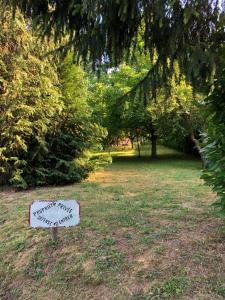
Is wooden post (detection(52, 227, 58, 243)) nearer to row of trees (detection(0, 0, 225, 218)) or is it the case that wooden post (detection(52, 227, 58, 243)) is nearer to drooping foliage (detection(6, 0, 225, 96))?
row of trees (detection(0, 0, 225, 218))

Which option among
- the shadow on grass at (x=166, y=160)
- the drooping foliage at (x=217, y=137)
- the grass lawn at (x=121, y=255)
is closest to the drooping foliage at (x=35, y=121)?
the grass lawn at (x=121, y=255)

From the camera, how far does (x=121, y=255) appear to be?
429 cm

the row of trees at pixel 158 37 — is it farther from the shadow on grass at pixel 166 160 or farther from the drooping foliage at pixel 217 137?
the shadow on grass at pixel 166 160

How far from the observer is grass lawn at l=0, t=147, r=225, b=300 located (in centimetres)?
364

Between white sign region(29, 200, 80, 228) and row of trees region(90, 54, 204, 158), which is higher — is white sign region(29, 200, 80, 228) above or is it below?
below

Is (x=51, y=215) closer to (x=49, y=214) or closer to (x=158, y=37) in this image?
(x=49, y=214)

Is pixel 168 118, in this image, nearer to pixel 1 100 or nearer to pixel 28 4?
pixel 1 100

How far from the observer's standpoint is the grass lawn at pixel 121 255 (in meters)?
3.64

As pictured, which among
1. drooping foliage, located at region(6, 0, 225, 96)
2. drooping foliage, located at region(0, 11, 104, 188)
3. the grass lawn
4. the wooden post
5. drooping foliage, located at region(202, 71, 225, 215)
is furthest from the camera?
drooping foliage, located at region(0, 11, 104, 188)

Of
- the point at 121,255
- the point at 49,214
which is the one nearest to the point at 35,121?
the point at 49,214

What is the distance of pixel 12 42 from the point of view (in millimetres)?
9828

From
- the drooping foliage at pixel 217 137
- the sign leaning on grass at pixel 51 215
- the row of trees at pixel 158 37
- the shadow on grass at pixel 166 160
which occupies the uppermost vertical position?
the row of trees at pixel 158 37

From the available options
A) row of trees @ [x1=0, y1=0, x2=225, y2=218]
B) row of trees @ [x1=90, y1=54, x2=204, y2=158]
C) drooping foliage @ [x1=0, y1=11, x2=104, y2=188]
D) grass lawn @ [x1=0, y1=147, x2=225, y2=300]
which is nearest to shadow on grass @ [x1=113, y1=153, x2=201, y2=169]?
row of trees @ [x1=90, y1=54, x2=204, y2=158]

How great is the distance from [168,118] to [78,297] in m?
14.1
